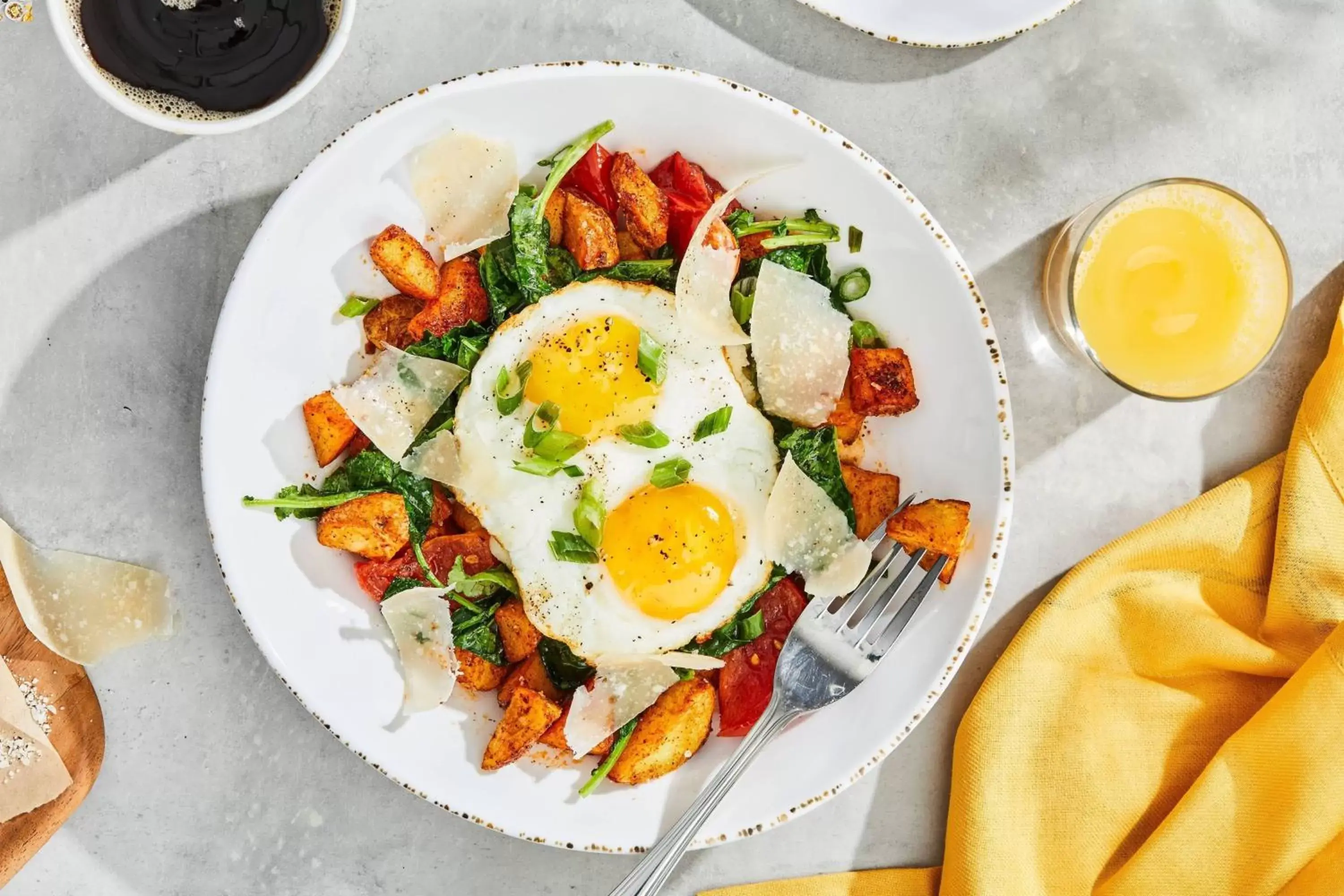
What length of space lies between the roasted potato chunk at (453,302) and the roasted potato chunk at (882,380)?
0.99 meters

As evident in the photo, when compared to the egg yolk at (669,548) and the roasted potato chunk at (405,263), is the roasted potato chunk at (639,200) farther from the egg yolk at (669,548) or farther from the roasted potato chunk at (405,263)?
the egg yolk at (669,548)

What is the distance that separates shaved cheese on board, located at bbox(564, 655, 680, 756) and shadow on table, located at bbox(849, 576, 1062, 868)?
0.85 m

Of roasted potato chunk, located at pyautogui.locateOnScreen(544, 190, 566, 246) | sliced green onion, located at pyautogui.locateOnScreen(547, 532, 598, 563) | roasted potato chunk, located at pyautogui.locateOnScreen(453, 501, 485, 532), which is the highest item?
roasted potato chunk, located at pyautogui.locateOnScreen(544, 190, 566, 246)

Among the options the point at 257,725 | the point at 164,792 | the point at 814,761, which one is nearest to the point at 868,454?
the point at 814,761

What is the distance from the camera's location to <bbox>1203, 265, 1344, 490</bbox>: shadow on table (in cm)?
307

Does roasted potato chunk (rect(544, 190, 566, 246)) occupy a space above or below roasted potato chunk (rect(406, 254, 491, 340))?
above

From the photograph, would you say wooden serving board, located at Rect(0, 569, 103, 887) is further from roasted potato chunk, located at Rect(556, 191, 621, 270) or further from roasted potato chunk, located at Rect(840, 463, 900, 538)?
roasted potato chunk, located at Rect(840, 463, 900, 538)

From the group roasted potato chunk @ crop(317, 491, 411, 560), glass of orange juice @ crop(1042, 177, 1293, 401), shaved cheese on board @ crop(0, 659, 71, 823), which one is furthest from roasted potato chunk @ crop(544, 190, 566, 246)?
shaved cheese on board @ crop(0, 659, 71, 823)

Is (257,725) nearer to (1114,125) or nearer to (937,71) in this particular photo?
(937,71)

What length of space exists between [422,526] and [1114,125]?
2.25 meters

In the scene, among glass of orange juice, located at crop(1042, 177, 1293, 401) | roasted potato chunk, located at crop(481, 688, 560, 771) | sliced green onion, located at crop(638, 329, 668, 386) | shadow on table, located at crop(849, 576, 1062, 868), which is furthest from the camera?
shadow on table, located at crop(849, 576, 1062, 868)

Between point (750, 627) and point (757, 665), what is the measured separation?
0.12 m

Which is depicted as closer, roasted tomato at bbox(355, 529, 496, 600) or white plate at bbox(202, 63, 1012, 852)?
white plate at bbox(202, 63, 1012, 852)

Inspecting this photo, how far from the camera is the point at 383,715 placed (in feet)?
8.85
